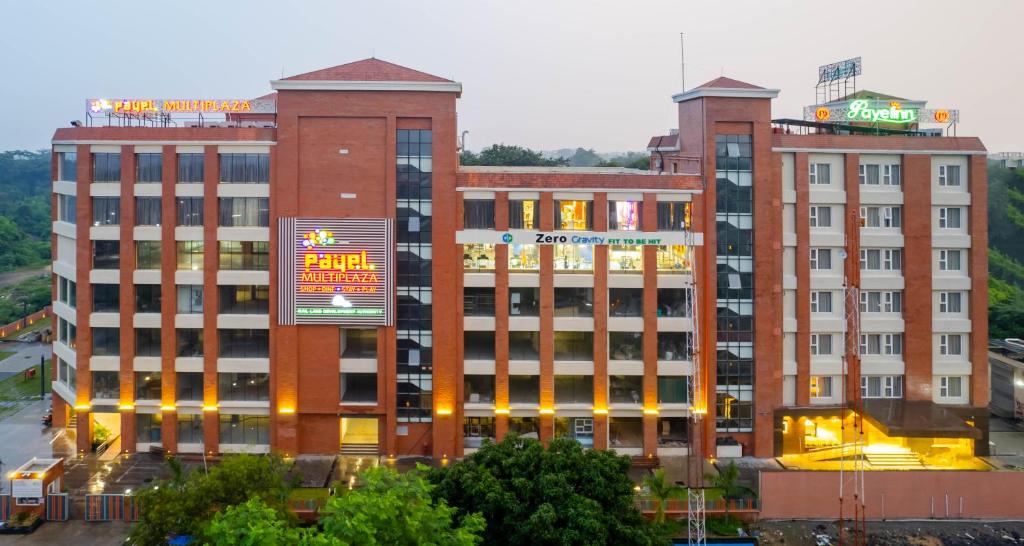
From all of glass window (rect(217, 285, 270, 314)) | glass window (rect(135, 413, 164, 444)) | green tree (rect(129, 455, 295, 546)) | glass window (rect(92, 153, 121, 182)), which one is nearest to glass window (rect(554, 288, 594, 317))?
glass window (rect(217, 285, 270, 314))

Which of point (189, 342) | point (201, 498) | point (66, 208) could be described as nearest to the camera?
point (201, 498)

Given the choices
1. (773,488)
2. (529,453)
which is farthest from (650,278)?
(529,453)

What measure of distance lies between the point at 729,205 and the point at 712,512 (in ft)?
59.6

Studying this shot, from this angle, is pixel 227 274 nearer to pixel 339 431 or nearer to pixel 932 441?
pixel 339 431

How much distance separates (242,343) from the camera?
143 ft

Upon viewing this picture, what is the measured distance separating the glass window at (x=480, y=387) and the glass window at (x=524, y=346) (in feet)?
6.71

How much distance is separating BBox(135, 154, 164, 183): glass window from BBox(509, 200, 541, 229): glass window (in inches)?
863

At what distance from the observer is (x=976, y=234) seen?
4409 centimetres

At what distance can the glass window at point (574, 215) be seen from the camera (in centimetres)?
4338

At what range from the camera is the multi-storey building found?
139 ft

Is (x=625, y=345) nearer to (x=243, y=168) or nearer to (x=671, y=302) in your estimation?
(x=671, y=302)

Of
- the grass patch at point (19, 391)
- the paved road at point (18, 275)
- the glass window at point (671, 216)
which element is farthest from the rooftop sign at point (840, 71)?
the paved road at point (18, 275)

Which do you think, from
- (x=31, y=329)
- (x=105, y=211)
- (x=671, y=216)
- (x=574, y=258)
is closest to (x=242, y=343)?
(x=105, y=211)

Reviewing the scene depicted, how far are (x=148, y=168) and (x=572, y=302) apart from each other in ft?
90.6
